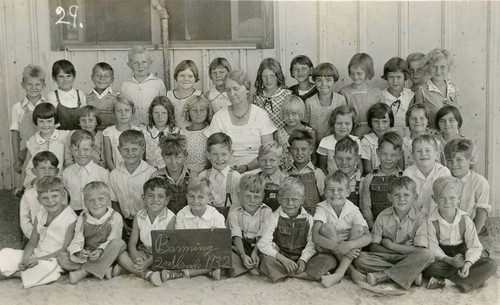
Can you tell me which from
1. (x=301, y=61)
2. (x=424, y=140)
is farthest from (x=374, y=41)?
(x=424, y=140)

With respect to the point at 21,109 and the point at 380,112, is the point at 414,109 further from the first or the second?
the point at 21,109

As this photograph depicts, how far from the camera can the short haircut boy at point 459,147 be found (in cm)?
517

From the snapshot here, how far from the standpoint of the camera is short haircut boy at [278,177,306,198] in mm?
4895

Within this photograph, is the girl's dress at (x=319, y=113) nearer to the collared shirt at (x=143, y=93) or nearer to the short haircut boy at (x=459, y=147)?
the short haircut boy at (x=459, y=147)

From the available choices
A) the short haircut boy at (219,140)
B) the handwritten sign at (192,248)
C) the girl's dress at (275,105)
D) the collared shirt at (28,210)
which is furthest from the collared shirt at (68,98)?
the handwritten sign at (192,248)

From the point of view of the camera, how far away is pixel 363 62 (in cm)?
595

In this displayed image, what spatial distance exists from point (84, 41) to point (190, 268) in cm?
288

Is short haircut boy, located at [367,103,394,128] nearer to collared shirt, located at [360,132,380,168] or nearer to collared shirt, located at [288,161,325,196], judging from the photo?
collared shirt, located at [360,132,380,168]

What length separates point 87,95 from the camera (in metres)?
6.17

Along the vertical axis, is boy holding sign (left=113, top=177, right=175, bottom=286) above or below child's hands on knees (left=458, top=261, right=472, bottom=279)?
above

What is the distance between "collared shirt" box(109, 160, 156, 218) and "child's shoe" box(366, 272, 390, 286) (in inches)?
76.1

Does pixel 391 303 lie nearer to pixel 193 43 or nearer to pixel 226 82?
pixel 226 82

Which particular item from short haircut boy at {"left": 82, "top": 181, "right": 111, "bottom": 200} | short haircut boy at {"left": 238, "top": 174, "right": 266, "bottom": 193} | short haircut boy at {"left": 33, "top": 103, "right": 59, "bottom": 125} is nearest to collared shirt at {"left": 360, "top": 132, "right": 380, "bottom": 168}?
short haircut boy at {"left": 238, "top": 174, "right": 266, "bottom": 193}

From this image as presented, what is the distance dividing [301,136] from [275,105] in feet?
2.00
